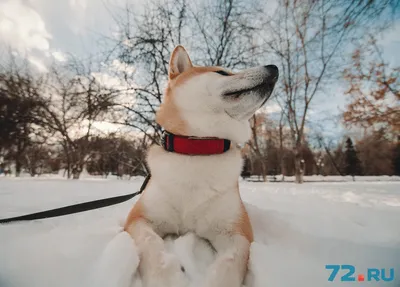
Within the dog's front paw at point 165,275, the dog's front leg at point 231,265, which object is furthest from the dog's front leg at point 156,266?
the dog's front leg at point 231,265

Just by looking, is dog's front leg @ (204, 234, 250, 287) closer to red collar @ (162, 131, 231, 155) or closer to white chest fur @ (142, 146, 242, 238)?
white chest fur @ (142, 146, 242, 238)

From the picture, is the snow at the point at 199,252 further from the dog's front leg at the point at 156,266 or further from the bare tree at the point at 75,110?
the bare tree at the point at 75,110

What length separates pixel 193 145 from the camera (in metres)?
1.17

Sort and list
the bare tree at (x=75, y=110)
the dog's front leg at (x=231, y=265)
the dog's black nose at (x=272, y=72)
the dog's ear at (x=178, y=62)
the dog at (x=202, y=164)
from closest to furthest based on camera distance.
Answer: the dog's front leg at (x=231, y=265) → the dog at (x=202, y=164) → the dog's black nose at (x=272, y=72) → the dog's ear at (x=178, y=62) → the bare tree at (x=75, y=110)

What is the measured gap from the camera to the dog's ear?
146cm

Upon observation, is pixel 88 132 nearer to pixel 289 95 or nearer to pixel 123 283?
pixel 289 95

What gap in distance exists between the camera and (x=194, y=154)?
1173 millimetres

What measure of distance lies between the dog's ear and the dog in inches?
3.5

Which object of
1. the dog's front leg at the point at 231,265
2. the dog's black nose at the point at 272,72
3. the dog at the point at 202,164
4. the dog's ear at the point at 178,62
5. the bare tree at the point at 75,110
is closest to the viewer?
the dog's front leg at the point at 231,265

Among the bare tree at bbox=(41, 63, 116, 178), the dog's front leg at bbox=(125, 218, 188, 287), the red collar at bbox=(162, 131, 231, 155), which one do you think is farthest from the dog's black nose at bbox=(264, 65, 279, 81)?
the bare tree at bbox=(41, 63, 116, 178)

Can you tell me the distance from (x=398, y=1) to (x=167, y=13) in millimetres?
3962

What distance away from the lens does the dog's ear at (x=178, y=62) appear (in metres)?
1.46

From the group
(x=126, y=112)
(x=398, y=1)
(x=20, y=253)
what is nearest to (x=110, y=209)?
(x=20, y=253)

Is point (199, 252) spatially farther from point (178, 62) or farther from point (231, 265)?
point (178, 62)
